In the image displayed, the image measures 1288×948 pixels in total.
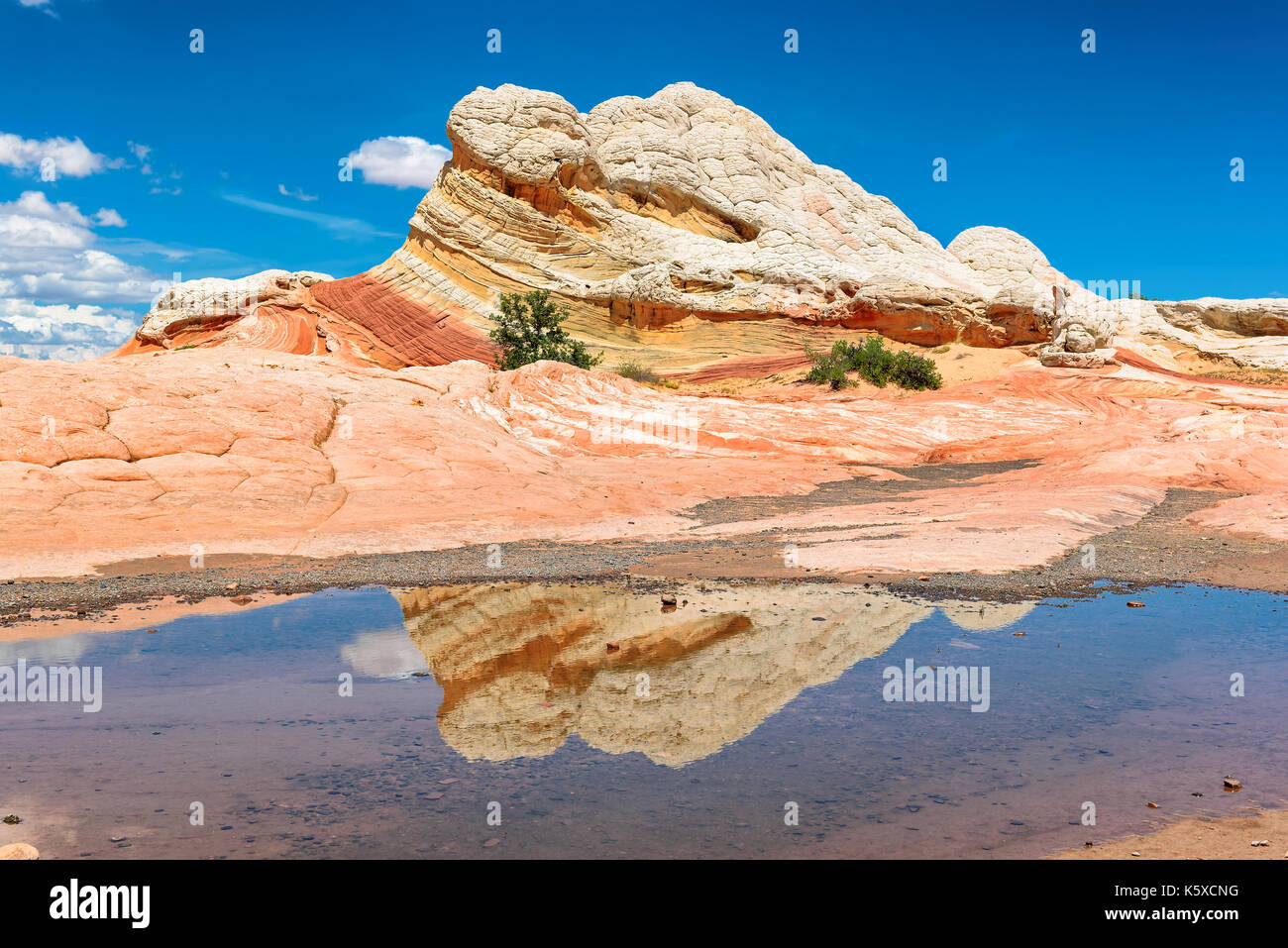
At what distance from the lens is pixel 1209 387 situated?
3628cm

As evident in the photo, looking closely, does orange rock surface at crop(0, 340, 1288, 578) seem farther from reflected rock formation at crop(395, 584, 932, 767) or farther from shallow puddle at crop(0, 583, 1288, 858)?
shallow puddle at crop(0, 583, 1288, 858)

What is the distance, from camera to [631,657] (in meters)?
8.96

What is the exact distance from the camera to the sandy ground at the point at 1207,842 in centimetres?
489

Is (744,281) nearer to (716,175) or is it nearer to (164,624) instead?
(716,175)

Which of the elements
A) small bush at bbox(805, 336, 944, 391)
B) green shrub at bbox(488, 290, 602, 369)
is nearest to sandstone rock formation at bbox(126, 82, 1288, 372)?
small bush at bbox(805, 336, 944, 391)

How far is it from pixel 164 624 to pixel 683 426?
791 inches

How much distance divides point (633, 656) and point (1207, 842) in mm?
5160

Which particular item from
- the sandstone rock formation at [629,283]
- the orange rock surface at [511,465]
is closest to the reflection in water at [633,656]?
the orange rock surface at [511,465]

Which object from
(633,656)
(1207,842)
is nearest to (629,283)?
(633,656)

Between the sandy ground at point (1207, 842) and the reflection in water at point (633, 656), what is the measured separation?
267cm

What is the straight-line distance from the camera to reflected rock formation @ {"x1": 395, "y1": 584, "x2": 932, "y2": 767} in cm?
699

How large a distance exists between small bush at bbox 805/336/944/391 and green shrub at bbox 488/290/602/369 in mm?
10670

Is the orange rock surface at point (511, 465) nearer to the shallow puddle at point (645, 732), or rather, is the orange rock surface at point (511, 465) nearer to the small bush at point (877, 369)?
the shallow puddle at point (645, 732)
